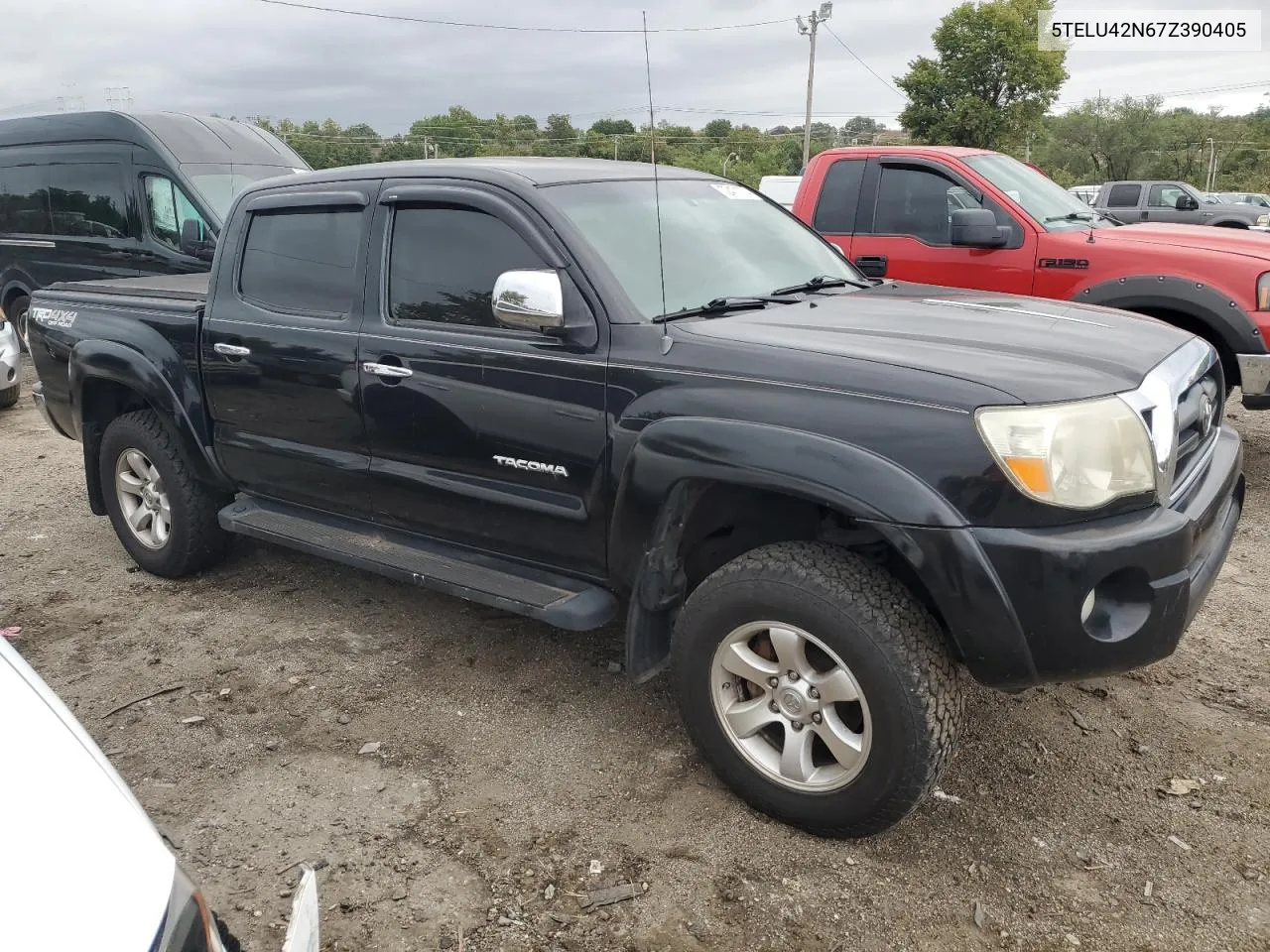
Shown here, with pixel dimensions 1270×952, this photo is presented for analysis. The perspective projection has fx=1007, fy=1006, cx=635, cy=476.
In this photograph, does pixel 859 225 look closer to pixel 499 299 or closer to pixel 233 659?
pixel 499 299

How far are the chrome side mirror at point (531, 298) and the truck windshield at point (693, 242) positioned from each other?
265 millimetres

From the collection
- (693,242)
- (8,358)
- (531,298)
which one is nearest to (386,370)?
(531,298)

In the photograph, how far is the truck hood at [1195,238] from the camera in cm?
573

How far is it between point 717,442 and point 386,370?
138 cm

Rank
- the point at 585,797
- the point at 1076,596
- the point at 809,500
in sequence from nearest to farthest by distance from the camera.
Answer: the point at 1076,596, the point at 809,500, the point at 585,797

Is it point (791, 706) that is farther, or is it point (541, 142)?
point (541, 142)

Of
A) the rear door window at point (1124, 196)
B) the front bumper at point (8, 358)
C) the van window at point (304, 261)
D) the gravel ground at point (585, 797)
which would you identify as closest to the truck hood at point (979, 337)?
the gravel ground at point (585, 797)

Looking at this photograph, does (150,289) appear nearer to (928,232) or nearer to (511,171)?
(511,171)

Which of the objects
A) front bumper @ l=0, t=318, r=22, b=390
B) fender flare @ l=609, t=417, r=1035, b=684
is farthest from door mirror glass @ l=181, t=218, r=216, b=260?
fender flare @ l=609, t=417, r=1035, b=684

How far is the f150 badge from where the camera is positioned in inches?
124

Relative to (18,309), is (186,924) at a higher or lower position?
higher

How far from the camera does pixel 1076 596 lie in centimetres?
240

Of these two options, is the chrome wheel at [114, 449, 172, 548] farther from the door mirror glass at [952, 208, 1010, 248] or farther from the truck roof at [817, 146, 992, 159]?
the truck roof at [817, 146, 992, 159]

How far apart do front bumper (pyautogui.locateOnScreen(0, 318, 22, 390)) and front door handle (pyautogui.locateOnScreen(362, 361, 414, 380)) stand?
671cm
